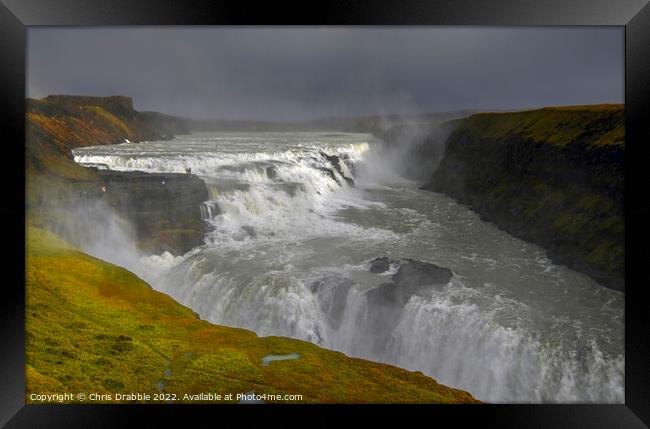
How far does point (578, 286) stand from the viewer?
730 cm

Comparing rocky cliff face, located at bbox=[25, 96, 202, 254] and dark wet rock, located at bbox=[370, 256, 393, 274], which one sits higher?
rocky cliff face, located at bbox=[25, 96, 202, 254]

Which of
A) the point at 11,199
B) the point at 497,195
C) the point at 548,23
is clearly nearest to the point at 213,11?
the point at 11,199

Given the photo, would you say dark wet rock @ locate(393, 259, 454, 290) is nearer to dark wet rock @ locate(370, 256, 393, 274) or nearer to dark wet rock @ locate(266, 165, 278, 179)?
dark wet rock @ locate(370, 256, 393, 274)

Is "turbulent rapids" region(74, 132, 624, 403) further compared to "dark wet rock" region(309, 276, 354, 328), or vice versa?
"dark wet rock" region(309, 276, 354, 328)

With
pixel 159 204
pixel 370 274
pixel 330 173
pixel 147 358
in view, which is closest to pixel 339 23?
pixel 330 173

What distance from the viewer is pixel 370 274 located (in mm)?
8000

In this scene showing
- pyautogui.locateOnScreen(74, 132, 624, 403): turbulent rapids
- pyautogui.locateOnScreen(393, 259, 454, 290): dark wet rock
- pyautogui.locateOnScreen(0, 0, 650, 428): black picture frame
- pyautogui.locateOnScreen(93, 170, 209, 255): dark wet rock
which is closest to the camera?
pyautogui.locateOnScreen(0, 0, 650, 428): black picture frame

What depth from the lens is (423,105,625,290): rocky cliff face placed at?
6.81 meters

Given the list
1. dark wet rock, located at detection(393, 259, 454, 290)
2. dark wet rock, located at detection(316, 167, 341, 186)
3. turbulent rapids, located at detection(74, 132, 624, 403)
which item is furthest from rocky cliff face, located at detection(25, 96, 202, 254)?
dark wet rock, located at detection(393, 259, 454, 290)

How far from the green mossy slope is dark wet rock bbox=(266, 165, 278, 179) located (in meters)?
2.98

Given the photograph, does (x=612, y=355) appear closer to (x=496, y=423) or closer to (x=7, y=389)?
(x=496, y=423)

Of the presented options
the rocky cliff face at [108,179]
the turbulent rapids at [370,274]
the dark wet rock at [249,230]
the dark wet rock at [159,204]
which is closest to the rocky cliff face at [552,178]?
the turbulent rapids at [370,274]

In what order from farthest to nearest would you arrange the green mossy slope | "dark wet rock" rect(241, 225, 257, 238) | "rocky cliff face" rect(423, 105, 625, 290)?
"dark wet rock" rect(241, 225, 257, 238)
"rocky cliff face" rect(423, 105, 625, 290)
the green mossy slope

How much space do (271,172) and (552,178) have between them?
16.3ft
